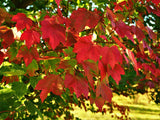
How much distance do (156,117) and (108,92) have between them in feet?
30.1

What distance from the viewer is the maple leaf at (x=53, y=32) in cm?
105

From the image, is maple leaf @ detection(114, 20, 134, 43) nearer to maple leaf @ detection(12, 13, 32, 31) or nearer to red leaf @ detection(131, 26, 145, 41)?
red leaf @ detection(131, 26, 145, 41)

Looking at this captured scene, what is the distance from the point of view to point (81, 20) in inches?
47.6

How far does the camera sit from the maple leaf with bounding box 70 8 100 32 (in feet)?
3.91

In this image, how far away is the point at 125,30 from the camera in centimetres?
130

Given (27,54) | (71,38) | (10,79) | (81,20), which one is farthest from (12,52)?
(81,20)

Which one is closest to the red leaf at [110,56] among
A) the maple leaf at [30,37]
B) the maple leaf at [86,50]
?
the maple leaf at [86,50]

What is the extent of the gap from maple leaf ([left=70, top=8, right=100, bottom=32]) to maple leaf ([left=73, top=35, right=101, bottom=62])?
133mm

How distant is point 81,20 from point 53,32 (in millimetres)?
224

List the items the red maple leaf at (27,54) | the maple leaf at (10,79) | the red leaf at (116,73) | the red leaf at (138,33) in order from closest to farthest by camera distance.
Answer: the red leaf at (116,73)
the red maple leaf at (27,54)
the red leaf at (138,33)
the maple leaf at (10,79)

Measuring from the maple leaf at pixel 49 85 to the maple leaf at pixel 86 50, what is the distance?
1.09 ft

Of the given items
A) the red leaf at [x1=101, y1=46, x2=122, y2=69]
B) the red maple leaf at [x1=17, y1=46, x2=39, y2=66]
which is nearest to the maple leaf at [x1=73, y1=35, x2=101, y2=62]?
the red leaf at [x1=101, y1=46, x2=122, y2=69]

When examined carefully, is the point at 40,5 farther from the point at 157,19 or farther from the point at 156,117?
the point at 156,117

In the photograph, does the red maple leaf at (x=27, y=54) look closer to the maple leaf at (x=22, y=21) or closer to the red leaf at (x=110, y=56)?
the maple leaf at (x=22, y=21)
